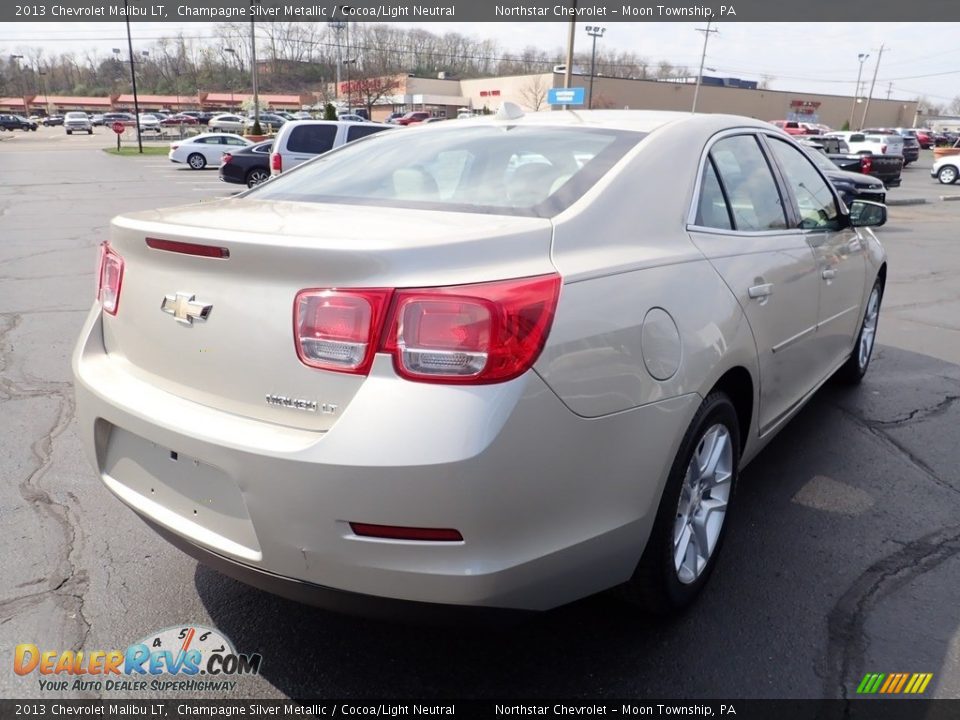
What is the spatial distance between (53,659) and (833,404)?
14.6ft

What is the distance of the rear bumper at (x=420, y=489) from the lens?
5.75ft

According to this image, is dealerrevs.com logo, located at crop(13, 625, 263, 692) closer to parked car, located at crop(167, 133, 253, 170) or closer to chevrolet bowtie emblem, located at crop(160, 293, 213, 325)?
chevrolet bowtie emblem, located at crop(160, 293, 213, 325)

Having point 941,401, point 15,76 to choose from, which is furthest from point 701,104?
point 15,76

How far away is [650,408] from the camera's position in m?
2.13

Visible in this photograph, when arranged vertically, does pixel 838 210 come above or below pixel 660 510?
above

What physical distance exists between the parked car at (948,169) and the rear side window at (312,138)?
2363 centimetres

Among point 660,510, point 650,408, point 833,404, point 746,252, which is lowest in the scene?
point 833,404

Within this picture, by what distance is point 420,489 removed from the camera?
1.75 meters

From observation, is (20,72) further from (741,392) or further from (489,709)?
(489,709)

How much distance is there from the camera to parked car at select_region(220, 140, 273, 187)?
19906 millimetres

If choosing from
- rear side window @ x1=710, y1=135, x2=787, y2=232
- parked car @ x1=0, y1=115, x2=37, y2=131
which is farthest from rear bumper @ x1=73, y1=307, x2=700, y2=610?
parked car @ x1=0, y1=115, x2=37, y2=131

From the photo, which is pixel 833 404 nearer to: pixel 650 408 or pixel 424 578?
pixel 650 408

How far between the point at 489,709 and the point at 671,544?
75 centimetres

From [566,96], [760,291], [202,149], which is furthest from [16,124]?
[760,291]
